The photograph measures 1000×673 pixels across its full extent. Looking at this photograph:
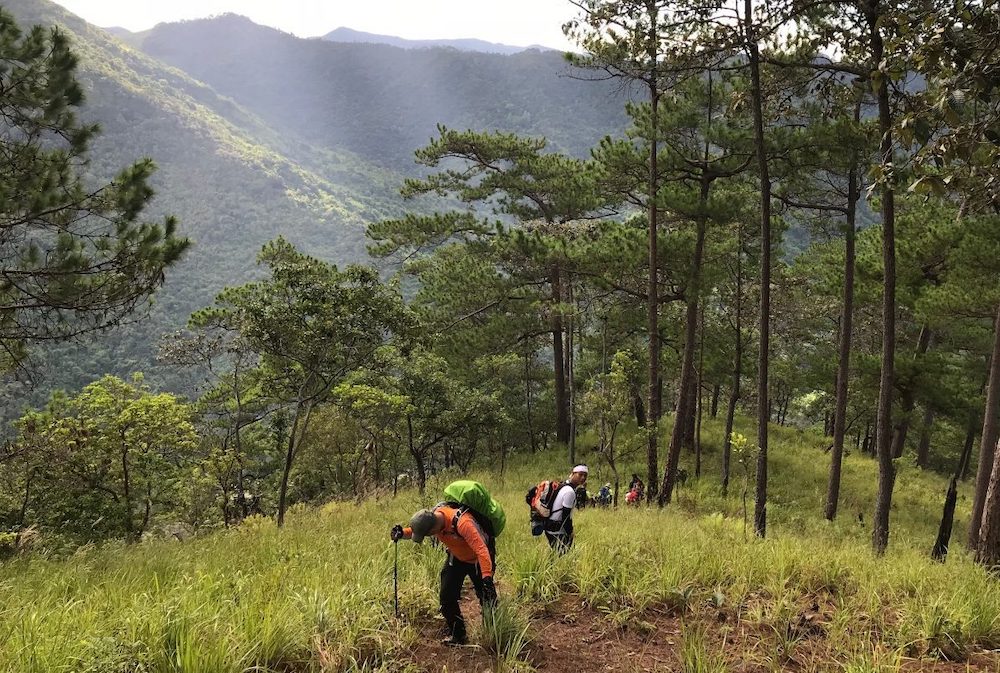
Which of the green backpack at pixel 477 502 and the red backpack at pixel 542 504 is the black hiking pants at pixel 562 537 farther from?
the green backpack at pixel 477 502

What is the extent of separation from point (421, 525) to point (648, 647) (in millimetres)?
2098

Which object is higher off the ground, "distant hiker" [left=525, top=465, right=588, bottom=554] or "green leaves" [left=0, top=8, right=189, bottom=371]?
"green leaves" [left=0, top=8, right=189, bottom=371]

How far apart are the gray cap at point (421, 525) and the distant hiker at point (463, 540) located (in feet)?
0.05

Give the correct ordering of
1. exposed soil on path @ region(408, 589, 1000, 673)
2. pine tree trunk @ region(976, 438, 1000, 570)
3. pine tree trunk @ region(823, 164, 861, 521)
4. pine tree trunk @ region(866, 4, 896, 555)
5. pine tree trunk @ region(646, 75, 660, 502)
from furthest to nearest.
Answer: pine tree trunk @ region(646, 75, 660, 502) → pine tree trunk @ region(823, 164, 861, 521) → pine tree trunk @ region(866, 4, 896, 555) → pine tree trunk @ region(976, 438, 1000, 570) → exposed soil on path @ region(408, 589, 1000, 673)

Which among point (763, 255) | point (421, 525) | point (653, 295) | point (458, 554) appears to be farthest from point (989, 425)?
point (421, 525)

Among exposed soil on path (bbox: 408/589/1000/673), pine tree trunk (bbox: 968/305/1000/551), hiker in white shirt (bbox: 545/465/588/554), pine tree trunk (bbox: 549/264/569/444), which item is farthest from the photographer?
pine tree trunk (bbox: 549/264/569/444)

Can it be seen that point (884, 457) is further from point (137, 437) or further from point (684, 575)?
point (137, 437)

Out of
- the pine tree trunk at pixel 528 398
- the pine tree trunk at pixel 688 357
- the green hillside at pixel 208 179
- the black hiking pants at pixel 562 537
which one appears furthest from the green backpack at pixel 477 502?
the green hillside at pixel 208 179

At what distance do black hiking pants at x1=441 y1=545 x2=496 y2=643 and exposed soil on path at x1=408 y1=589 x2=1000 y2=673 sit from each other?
0.11 metres

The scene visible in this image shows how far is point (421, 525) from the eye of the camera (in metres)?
4.04

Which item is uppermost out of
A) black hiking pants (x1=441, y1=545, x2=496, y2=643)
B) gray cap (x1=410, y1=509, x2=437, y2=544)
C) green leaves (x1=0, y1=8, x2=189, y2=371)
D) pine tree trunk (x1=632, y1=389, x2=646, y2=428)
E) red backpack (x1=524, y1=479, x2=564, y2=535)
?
green leaves (x1=0, y1=8, x2=189, y2=371)

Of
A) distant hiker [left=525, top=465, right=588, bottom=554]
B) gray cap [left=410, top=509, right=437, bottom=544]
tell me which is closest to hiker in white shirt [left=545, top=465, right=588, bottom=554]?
distant hiker [left=525, top=465, right=588, bottom=554]

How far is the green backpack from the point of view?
4.38 meters

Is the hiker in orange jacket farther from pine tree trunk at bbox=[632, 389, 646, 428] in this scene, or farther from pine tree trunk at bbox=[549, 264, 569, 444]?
Answer: pine tree trunk at bbox=[632, 389, 646, 428]
